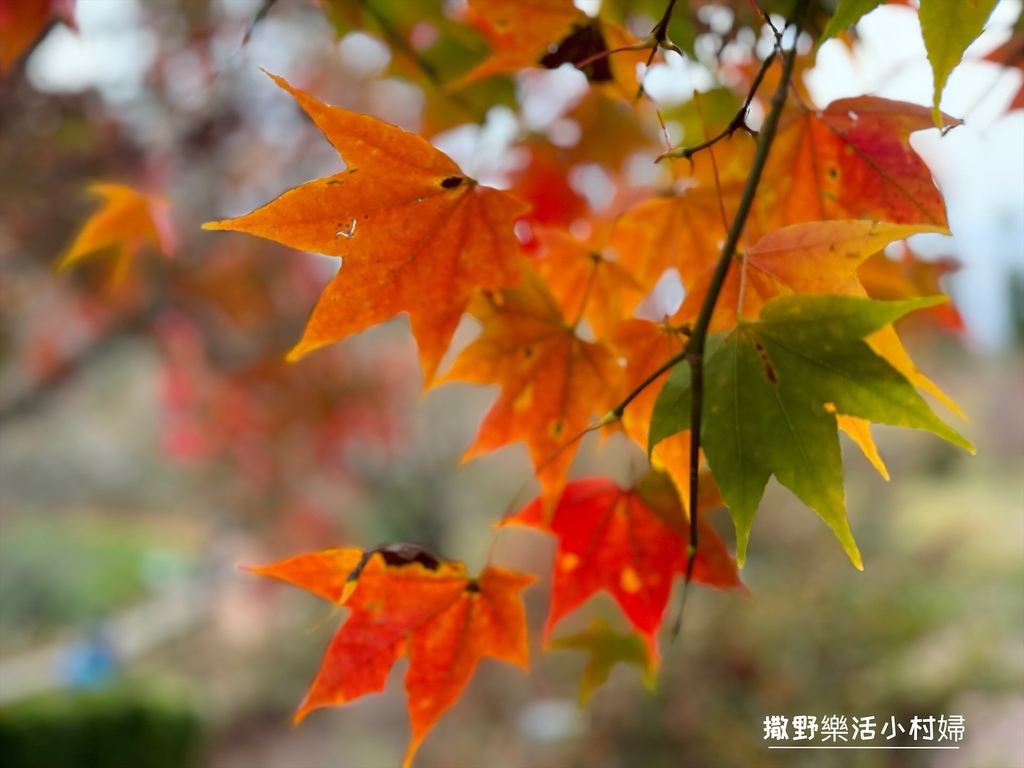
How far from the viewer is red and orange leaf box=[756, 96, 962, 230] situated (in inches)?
16.6

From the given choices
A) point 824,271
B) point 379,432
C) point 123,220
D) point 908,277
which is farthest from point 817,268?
point 379,432

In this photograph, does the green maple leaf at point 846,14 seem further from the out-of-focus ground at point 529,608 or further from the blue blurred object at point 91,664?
the blue blurred object at point 91,664

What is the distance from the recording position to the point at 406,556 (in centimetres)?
45

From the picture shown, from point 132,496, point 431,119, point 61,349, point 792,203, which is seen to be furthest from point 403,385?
point 132,496

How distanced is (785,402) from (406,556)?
0.80 feet

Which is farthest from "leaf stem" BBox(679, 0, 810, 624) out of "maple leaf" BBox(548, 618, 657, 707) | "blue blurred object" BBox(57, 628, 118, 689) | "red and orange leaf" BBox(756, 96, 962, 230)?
"blue blurred object" BBox(57, 628, 118, 689)

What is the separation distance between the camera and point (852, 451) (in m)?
3.92

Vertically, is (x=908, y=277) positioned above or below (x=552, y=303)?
above

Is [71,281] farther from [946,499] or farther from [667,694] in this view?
[946,499]

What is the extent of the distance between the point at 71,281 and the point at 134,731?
198cm

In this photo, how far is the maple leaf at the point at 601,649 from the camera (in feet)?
2.09

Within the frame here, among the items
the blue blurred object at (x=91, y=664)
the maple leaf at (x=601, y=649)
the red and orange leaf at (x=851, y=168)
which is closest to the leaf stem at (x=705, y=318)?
the red and orange leaf at (x=851, y=168)

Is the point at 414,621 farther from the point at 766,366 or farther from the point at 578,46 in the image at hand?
the point at 578,46

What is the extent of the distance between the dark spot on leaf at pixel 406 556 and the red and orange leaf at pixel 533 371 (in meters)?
0.07
